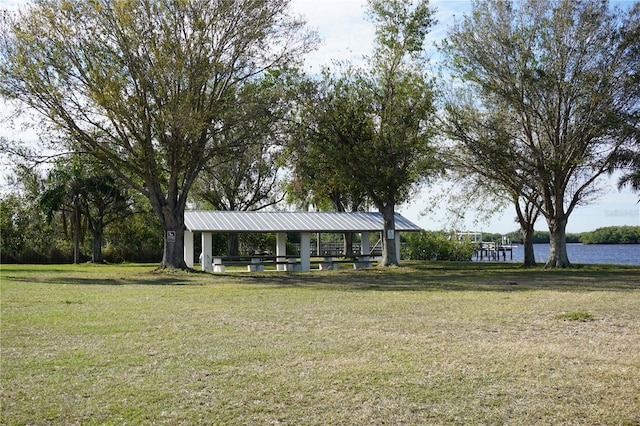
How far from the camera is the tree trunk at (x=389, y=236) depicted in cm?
3483

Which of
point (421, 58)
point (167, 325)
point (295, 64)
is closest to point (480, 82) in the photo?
point (421, 58)

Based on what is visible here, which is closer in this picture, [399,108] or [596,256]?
[399,108]

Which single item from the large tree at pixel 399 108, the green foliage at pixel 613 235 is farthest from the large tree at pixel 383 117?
the green foliage at pixel 613 235

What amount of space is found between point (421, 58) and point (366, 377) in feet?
90.7

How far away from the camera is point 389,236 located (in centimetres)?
3506

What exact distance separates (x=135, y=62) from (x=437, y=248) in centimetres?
3034

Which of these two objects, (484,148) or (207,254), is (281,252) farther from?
(484,148)

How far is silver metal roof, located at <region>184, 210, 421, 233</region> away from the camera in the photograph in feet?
111

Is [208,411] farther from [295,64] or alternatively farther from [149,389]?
[295,64]

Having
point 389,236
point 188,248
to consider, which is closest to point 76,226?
point 188,248

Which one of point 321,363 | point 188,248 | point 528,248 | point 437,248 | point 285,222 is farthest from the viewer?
point 437,248

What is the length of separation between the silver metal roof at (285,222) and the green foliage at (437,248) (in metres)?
10.9

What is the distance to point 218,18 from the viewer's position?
2739 centimetres

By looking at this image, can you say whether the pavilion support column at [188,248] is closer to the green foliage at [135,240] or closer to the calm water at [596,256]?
the green foliage at [135,240]
